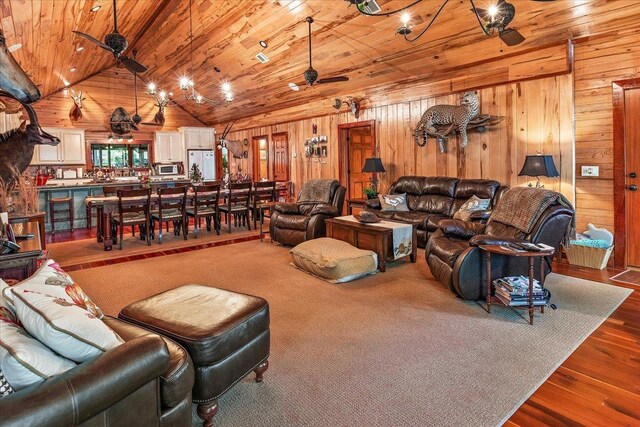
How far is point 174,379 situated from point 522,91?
17.6ft

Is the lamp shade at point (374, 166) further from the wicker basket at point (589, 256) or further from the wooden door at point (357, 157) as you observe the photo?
the wicker basket at point (589, 256)

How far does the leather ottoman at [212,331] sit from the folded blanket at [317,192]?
3.86 metres

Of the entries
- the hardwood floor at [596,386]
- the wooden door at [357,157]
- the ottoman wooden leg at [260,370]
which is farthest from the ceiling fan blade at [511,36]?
the wooden door at [357,157]

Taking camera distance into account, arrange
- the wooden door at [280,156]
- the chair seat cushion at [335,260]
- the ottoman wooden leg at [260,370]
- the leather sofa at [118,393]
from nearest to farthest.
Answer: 1. the leather sofa at [118,393]
2. the ottoman wooden leg at [260,370]
3. the chair seat cushion at [335,260]
4. the wooden door at [280,156]

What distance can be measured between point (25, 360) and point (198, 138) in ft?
38.5

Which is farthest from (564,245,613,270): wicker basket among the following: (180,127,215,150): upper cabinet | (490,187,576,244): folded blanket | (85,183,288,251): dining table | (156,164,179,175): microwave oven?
(180,127,215,150): upper cabinet

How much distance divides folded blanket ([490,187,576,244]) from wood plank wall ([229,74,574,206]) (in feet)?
4.70

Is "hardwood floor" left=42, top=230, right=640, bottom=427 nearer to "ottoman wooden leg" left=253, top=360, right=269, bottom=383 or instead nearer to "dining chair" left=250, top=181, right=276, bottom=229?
"ottoman wooden leg" left=253, top=360, right=269, bottom=383

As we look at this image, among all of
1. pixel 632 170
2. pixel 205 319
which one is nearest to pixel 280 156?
pixel 632 170

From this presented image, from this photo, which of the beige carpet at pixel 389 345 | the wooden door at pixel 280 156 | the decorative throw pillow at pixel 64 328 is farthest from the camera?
the wooden door at pixel 280 156

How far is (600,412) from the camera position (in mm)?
1970

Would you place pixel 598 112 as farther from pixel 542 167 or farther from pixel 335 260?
pixel 335 260

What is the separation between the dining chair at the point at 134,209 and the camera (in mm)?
5742

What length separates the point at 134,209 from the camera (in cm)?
589
